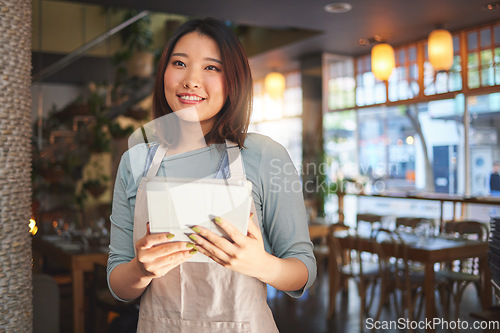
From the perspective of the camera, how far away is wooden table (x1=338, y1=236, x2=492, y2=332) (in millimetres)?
3951

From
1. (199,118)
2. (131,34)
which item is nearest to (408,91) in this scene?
(131,34)

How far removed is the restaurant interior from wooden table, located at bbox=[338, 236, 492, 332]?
0.7 inches

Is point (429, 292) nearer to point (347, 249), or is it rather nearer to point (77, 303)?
point (347, 249)

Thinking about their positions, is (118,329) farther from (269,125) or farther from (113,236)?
(269,125)

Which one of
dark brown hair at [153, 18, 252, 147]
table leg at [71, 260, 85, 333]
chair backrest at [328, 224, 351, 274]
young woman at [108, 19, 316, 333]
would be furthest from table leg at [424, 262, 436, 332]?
dark brown hair at [153, 18, 252, 147]

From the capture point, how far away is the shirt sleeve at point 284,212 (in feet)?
3.84

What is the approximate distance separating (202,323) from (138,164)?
426 millimetres

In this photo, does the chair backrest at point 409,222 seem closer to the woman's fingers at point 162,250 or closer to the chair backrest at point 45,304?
the chair backrest at point 45,304

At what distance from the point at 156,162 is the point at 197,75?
0.24 metres

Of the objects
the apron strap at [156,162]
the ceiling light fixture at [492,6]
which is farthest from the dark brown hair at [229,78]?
the ceiling light fixture at [492,6]

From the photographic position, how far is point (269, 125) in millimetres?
10148

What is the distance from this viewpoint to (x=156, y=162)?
4.06 feet

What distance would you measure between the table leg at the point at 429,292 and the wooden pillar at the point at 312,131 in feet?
12.3

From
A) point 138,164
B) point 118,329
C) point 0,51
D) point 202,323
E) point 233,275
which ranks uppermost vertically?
point 0,51
